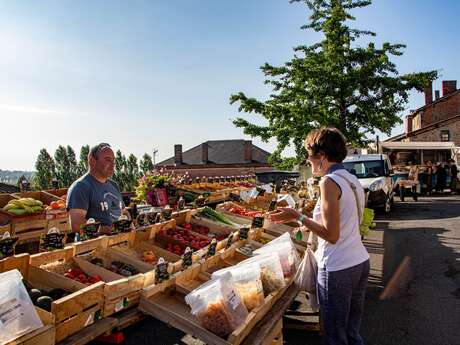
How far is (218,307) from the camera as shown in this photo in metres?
2.66

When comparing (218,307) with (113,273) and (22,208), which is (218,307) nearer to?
(113,273)

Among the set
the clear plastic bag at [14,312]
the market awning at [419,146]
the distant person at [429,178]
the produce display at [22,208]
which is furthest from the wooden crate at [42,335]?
the market awning at [419,146]

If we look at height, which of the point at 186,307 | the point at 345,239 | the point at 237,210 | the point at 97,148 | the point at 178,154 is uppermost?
the point at 178,154

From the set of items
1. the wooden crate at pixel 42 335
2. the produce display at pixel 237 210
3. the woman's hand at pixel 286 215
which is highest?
the woman's hand at pixel 286 215

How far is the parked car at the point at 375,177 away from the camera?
1416 cm

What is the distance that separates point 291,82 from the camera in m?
22.5

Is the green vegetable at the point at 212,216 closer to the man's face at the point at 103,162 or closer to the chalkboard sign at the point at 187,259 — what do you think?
the man's face at the point at 103,162

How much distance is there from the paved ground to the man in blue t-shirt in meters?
1.35

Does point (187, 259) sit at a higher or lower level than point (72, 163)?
lower

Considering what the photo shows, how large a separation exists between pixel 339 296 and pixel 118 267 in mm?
1684

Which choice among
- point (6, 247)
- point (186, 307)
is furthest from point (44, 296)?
point (186, 307)

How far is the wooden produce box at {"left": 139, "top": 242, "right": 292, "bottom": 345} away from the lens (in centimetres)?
263

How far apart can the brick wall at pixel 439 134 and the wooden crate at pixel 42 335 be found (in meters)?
39.3

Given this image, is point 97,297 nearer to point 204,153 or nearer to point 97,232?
point 97,232
